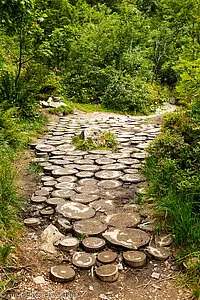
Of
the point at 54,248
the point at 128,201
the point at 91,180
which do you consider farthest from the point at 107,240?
the point at 91,180

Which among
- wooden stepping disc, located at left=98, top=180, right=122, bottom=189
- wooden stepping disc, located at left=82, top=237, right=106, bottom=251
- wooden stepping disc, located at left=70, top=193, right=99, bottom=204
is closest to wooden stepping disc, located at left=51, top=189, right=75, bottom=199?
wooden stepping disc, located at left=70, top=193, right=99, bottom=204

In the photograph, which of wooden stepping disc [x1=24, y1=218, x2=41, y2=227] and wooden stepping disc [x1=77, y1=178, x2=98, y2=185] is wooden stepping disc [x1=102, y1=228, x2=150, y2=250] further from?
wooden stepping disc [x1=77, y1=178, x2=98, y2=185]

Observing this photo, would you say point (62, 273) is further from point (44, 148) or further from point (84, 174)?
point (44, 148)

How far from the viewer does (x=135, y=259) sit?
7.41 feet

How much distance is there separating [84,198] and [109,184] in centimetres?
48

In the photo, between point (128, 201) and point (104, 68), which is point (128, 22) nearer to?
point (104, 68)

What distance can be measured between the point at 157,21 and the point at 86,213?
48.1 feet

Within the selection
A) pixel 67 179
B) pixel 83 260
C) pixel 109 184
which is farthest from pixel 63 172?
pixel 83 260

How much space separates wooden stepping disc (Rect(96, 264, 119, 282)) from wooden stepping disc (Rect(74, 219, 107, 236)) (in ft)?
1.37

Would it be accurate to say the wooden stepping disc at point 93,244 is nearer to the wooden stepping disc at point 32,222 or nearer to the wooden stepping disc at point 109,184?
the wooden stepping disc at point 32,222

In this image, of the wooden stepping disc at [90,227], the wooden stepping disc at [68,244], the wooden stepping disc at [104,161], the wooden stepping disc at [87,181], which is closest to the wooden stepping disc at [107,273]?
the wooden stepping disc at [68,244]

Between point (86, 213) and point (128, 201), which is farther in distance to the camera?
point (128, 201)

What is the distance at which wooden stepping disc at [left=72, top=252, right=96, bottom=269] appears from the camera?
2.20m

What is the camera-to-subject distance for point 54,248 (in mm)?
2436
